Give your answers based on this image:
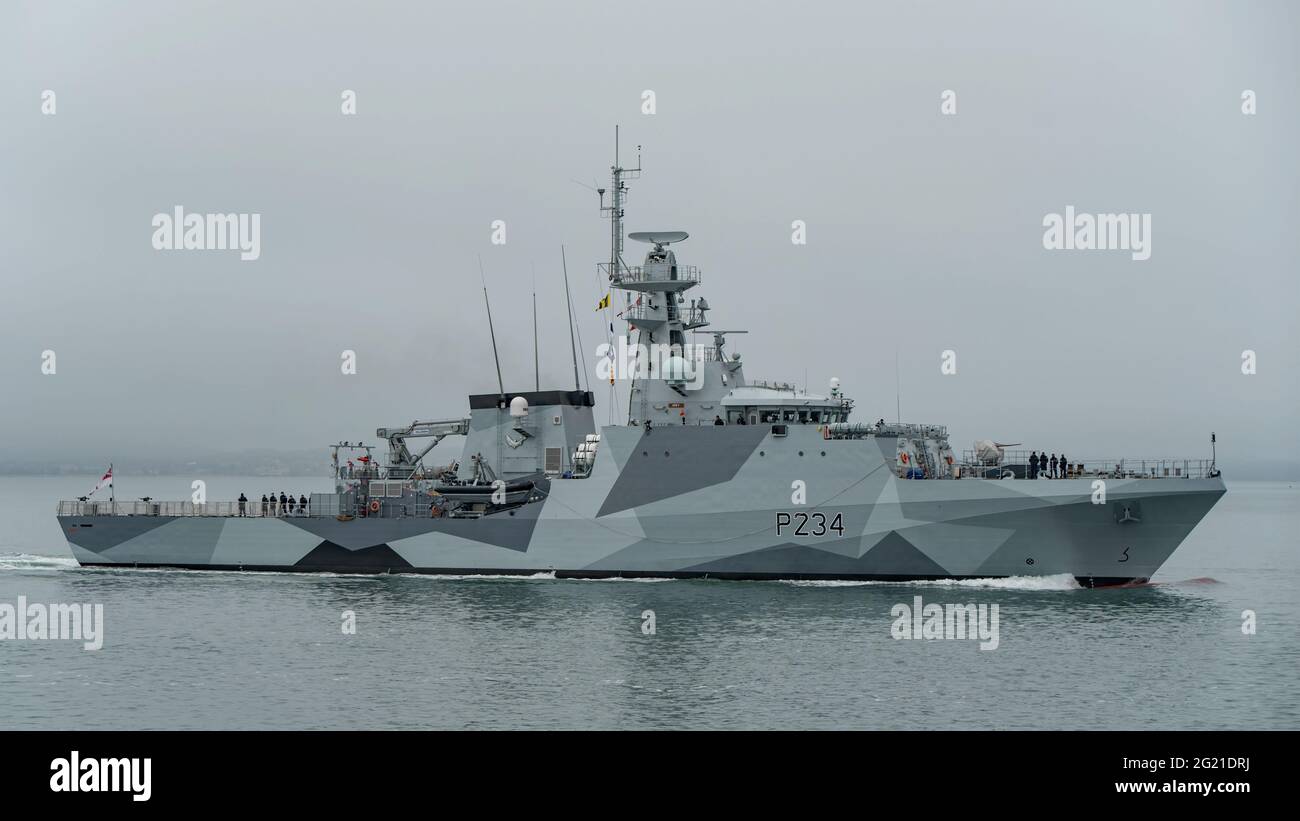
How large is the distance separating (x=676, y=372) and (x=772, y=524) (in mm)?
4101

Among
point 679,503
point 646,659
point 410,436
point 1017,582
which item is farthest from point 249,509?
point 1017,582

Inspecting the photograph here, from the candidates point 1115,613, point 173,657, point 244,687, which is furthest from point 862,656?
point 173,657

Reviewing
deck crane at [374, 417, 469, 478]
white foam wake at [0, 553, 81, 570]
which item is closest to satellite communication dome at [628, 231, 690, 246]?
deck crane at [374, 417, 469, 478]

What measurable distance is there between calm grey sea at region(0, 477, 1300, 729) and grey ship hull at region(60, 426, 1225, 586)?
1.84ft

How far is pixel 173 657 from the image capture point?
18.4m

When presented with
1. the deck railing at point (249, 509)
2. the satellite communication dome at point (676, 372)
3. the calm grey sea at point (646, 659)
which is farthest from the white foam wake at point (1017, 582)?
the deck railing at point (249, 509)

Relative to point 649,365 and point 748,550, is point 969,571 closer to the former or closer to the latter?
point 748,550

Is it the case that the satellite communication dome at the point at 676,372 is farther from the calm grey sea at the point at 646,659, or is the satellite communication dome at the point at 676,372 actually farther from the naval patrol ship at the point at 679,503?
the calm grey sea at the point at 646,659

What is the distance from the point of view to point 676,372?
25.6 meters

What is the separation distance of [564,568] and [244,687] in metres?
10.2

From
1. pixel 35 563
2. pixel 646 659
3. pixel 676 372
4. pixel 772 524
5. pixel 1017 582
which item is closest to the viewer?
pixel 646 659

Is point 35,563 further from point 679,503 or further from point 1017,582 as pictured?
point 1017,582

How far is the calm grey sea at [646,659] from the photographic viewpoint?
48.2ft

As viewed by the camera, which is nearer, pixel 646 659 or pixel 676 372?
pixel 646 659
